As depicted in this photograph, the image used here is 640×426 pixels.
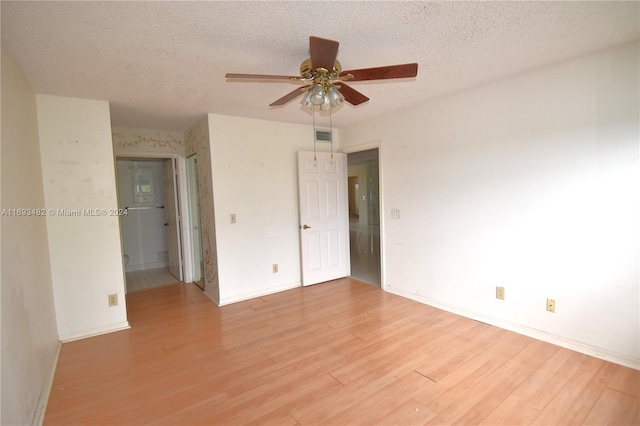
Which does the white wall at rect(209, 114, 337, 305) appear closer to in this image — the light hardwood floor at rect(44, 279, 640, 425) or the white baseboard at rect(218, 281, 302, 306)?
the white baseboard at rect(218, 281, 302, 306)

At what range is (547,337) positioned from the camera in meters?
2.59

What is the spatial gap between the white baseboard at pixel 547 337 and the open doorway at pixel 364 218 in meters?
1.20

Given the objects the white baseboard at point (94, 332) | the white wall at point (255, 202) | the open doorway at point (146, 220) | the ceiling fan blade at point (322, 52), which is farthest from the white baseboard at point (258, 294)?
the ceiling fan blade at point (322, 52)

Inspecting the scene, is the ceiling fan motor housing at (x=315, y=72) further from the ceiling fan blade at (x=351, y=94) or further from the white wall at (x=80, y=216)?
the white wall at (x=80, y=216)

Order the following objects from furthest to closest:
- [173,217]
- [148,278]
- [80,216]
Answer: [148,278] < [173,217] < [80,216]

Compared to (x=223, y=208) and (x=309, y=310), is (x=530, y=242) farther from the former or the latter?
(x=223, y=208)

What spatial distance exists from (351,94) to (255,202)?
7.04 ft

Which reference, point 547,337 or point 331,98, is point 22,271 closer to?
point 331,98

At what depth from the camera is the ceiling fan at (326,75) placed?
1.64 m

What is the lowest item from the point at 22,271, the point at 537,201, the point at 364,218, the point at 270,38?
the point at 364,218

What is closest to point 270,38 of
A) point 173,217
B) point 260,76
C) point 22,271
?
point 260,76

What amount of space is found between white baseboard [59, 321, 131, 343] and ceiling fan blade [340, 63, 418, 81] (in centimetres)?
325

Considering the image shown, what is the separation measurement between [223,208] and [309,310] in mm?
1612

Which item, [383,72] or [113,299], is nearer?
[383,72]
